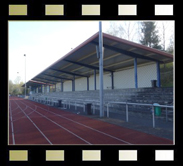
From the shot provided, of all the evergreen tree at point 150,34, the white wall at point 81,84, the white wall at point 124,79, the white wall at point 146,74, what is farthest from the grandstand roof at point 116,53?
the evergreen tree at point 150,34

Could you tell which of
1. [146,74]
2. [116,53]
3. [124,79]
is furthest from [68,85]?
[116,53]

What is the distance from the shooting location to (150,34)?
29.4m

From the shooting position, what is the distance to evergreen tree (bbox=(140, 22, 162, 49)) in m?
28.7

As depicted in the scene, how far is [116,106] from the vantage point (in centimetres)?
1369

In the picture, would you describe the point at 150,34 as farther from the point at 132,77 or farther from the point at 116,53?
the point at 116,53

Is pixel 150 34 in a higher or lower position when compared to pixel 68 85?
higher

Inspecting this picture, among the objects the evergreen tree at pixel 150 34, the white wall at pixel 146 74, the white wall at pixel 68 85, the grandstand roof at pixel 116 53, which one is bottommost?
the white wall at pixel 68 85

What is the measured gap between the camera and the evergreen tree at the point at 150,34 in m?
28.7

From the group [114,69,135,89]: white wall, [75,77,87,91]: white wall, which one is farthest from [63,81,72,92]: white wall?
[114,69,135,89]: white wall

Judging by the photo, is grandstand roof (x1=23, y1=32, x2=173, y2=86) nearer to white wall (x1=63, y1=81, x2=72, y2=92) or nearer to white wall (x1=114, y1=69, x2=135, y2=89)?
white wall (x1=114, y1=69, x2=135, y2=89)

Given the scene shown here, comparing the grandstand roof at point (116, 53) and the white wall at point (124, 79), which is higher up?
the grandstand roof at point (116, 53)

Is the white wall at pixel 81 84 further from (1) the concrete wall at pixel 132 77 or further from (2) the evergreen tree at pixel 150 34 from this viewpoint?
(2) the evergreen tree at pixel 150 34

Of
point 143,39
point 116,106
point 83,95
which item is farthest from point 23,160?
point 143,39

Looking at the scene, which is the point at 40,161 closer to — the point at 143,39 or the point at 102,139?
the point at 102,139
